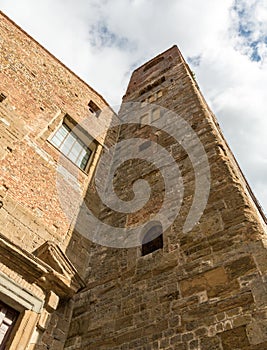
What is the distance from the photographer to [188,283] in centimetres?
448

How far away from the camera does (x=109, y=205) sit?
7719 mm

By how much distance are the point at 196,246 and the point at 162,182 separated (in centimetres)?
212

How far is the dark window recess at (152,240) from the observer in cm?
565

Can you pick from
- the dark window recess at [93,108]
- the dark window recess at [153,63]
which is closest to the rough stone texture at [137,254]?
the dark window recess at [93,108]

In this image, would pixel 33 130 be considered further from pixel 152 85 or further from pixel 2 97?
pixel 152 85

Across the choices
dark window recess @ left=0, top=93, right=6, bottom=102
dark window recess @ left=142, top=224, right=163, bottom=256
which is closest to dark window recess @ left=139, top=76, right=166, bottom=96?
dark window recess @ left=0, top=93, right=6, bottom=102

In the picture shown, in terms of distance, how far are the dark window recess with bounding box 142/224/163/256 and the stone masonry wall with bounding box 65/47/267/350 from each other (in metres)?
0.16

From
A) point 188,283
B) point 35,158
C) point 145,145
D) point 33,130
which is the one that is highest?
point 145,145

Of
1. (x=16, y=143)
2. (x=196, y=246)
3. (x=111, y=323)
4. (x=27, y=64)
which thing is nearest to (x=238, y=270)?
(x=196, y=246)

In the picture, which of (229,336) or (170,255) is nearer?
(229,336)

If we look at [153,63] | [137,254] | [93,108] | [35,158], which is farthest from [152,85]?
[137,254]

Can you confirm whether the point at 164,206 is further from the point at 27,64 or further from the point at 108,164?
the point at 27,64

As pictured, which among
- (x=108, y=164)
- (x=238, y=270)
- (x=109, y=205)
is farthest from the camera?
(x=108, y=164)

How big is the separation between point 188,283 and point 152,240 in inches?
56.7
